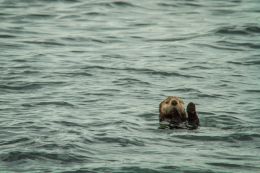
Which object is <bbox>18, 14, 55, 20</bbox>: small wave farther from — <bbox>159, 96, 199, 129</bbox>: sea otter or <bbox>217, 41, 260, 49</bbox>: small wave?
<bbox>159, 96, 199, 129</bbox>: sea otter

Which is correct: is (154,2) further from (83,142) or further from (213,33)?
(83,142)

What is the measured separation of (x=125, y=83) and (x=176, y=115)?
4.41 meters

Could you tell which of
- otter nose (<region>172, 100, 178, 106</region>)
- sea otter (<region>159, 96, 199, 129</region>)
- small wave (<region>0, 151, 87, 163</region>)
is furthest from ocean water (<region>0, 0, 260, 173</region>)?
otter nose (<region>172, 100, 178, 106</region>)

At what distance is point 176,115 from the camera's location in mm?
11633

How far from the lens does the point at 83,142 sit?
10875 mm

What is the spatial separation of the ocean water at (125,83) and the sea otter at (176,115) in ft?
0.70

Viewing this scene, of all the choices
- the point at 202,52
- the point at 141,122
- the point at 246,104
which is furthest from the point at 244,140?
the point at 202,52

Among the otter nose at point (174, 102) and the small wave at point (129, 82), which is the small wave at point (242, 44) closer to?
the small wave at point (129, 82)

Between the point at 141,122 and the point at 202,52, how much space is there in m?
7.41

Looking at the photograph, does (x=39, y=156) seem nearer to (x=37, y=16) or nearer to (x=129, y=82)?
(x=129, y=82)

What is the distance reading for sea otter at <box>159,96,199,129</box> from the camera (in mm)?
11531

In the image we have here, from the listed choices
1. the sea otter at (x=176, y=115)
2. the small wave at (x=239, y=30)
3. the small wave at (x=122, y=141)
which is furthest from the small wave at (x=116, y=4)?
the small wave at (x=122, y=141)

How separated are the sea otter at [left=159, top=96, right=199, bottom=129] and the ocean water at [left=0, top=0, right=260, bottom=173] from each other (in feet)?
0.70

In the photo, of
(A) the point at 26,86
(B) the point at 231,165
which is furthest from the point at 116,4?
(B) the point at 231,165
